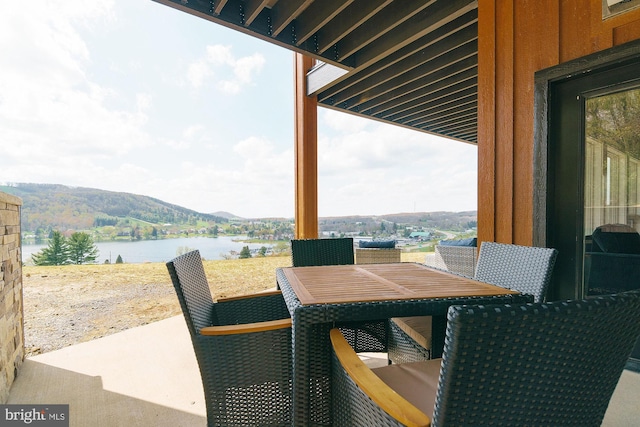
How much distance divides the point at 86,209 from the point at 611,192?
5055 millimetres

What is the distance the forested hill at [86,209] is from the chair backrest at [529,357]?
3.15 metres

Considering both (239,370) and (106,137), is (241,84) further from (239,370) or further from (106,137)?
(239,370)

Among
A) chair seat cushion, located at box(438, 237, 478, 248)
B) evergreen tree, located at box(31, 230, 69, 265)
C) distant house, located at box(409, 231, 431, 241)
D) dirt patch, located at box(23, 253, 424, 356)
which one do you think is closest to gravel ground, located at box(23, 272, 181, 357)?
dirt patch, located at box(23, 253, 424, 356)

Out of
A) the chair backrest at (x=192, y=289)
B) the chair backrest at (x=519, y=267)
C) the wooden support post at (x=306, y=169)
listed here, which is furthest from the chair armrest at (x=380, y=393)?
the wooden support post at (x=306, y=169)

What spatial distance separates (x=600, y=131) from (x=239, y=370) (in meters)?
2.58

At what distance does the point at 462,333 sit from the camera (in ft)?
1.75

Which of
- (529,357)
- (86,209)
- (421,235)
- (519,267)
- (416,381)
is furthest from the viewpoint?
(421,235)

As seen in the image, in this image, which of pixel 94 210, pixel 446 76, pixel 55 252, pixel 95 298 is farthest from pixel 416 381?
pixel 55 252

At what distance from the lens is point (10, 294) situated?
211 cm

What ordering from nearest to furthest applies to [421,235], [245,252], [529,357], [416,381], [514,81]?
[529,357], [416,381], [514,81], [245,252], [421,235]

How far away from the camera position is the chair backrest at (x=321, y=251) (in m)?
2.51

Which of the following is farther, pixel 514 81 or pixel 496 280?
pixel 514 81

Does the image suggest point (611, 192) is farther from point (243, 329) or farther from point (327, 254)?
point (243, 329)

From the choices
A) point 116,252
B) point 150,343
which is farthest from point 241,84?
point 150,343
